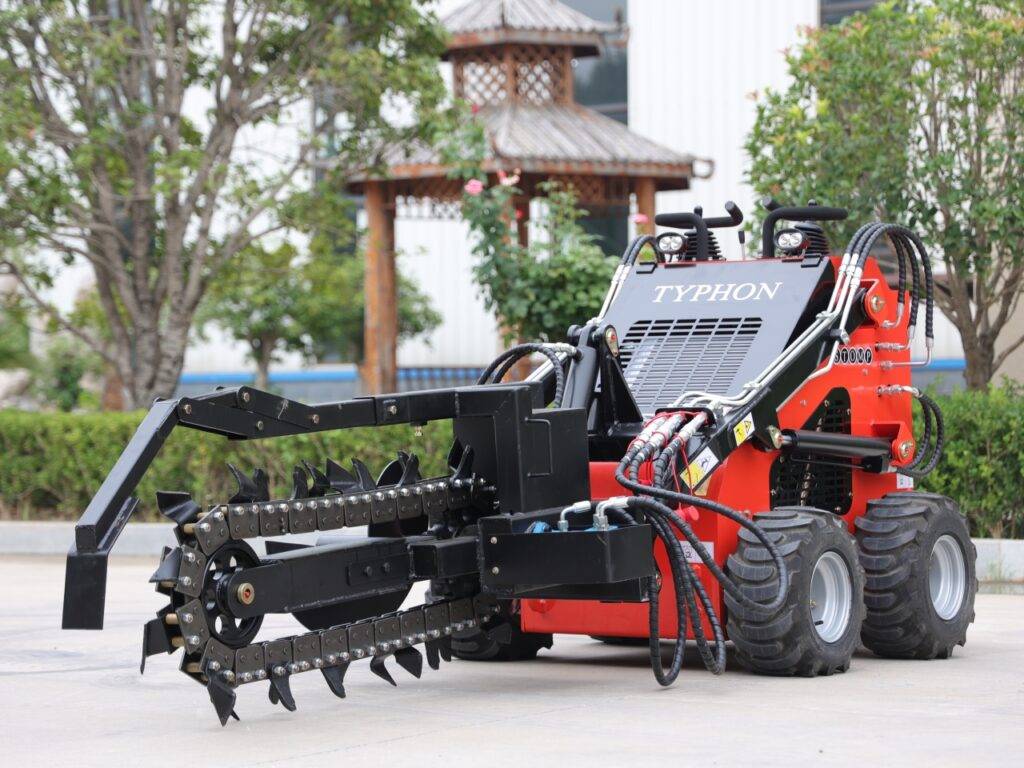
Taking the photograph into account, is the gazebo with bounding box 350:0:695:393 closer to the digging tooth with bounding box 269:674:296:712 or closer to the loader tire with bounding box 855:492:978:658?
the loader tire with bounding box 855:492:978:658

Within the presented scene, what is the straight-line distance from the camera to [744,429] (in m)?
8.92

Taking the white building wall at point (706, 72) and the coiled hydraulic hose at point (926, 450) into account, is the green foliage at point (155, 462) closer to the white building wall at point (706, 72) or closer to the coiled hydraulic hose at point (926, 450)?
the coiled hydraulic hose at point (926, 450)

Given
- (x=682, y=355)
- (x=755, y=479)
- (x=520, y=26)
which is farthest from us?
(x=520, y=26)

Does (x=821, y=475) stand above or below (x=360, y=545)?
above

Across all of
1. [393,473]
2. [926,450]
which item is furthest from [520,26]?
[393,473]

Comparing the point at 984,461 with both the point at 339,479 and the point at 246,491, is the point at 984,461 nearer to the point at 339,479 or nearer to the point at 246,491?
the point at 339,479

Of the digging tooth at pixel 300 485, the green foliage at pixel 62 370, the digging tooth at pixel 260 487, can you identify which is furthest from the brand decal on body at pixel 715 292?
the green foliage at pixel 62 370

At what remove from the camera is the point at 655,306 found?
1023 centimetres

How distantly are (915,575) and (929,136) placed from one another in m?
7.82

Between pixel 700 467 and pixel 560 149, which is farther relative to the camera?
pixel 560 149

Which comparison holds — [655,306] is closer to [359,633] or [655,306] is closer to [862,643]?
[862,643]

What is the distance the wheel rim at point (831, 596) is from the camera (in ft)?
29.1

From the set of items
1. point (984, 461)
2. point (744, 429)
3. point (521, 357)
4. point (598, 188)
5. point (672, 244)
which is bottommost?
point (984, 461)

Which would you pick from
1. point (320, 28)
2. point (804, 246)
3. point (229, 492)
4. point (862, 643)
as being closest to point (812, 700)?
point (862, 643)
